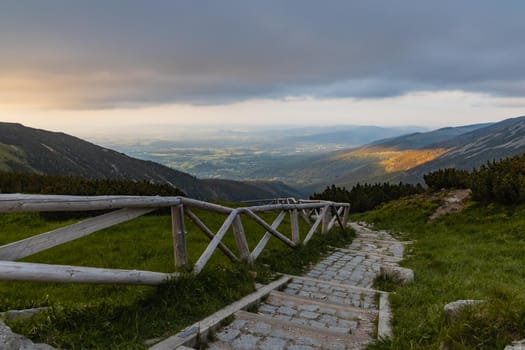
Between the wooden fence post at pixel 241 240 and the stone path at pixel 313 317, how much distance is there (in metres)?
1.01

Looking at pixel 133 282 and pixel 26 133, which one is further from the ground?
pixel 26 133

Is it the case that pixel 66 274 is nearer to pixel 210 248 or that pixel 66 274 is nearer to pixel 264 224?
pixel 210 248

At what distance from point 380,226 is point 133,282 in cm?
1973

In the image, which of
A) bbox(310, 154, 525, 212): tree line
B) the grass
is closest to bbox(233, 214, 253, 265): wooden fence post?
the grass

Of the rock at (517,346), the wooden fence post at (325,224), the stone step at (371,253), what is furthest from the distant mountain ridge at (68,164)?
the rock at (517,346)

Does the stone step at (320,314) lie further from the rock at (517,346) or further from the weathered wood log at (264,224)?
the rock at (517,346)

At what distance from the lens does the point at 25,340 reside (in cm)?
361

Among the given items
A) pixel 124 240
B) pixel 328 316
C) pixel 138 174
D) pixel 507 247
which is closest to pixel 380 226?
pixel 507 247

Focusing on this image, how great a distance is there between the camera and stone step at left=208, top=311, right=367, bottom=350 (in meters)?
4.60

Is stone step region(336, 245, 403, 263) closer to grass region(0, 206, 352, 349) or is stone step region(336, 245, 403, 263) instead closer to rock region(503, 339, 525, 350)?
grass region(0, 206, 352, 349)

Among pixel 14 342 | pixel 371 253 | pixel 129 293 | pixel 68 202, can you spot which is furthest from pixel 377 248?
pixel 14 342

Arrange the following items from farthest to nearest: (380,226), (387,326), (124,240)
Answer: (380,226), (124,240), (387,326)

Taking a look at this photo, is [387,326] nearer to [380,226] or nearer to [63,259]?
[63,259]

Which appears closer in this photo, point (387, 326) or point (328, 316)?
point (387, 326)
